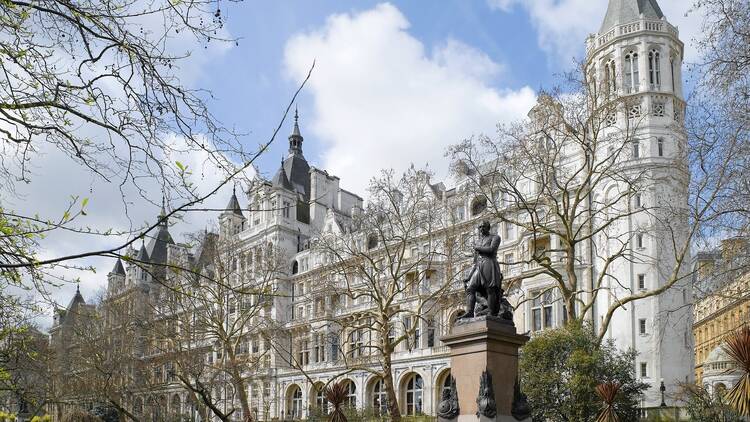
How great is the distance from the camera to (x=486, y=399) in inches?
536

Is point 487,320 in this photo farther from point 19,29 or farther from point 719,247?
point 19,29

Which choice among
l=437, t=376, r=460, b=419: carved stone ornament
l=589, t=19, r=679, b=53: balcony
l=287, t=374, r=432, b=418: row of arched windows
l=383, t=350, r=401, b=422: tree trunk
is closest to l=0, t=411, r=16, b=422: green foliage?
l=437, t=376, r=460, b=419: carved stone ornament

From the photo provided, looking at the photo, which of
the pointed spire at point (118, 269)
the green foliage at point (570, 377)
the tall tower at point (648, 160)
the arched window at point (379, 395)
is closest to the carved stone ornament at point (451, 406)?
the green foliage at point (570, 377)

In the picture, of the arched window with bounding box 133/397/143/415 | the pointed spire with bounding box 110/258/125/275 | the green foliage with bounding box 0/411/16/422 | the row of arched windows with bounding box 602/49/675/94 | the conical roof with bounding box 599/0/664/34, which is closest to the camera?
the green foliage with bounding box 0/411/16/422

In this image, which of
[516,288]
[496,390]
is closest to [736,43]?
[496,390]

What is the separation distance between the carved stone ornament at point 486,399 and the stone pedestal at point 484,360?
0.12 m

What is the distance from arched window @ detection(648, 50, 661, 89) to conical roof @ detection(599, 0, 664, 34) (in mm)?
2511

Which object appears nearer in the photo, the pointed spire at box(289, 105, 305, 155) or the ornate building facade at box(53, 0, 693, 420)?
the ornate building facade at box(53, 0, 693, 420)

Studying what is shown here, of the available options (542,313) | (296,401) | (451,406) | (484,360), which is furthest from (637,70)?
(296,401)

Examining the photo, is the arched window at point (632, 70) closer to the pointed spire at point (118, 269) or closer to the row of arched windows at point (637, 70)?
the row of arched windows at point (637, 70)

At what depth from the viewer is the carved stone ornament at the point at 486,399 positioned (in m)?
13.6

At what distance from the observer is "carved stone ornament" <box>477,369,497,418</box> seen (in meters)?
13.6

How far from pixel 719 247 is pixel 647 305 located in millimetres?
23811

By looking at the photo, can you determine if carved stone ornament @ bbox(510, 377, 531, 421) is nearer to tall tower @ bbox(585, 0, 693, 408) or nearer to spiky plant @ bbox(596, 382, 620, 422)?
spiky plant @ bbox(596, 382, 620, 422)
